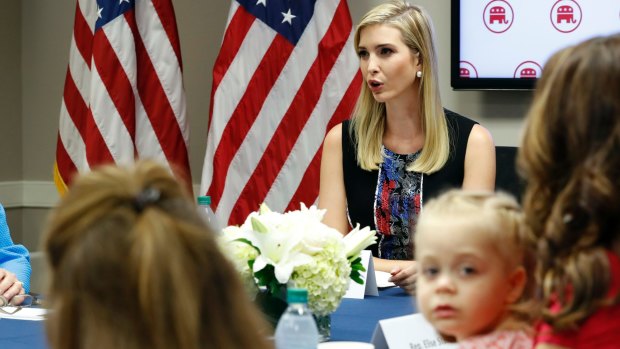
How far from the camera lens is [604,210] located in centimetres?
118

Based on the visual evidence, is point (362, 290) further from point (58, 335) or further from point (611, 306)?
point (58, 335)

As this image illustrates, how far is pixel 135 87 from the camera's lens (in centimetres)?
437

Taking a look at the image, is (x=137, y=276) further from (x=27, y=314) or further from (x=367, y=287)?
(x=367, y=287)

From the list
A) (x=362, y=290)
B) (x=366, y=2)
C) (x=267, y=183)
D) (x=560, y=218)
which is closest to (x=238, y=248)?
(x=362, y=290)

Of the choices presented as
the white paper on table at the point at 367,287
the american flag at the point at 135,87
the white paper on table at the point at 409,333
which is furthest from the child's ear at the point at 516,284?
the american flag at the point at 135,87

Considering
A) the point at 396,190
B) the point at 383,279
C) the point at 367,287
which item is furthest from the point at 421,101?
the point at 367,287

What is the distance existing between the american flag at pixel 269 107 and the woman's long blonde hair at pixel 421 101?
93 centimetres

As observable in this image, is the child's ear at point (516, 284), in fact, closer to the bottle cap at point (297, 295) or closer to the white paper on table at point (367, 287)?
the bottle cap at point (297, 295)

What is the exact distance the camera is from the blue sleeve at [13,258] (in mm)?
2799

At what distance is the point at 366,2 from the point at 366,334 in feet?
8.51

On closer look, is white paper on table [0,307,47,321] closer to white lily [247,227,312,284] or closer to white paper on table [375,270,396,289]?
white lily [247,227,312,284]

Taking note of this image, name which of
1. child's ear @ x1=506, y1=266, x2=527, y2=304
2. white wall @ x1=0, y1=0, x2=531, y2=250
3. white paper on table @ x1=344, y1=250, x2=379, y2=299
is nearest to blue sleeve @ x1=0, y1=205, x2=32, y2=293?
white paper on table @ x1=344, y1=250, x2=379, y2=299

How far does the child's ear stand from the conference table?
726mm

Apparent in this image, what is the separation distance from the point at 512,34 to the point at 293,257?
2374 millimetres
